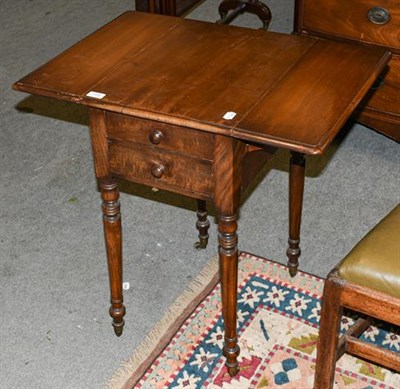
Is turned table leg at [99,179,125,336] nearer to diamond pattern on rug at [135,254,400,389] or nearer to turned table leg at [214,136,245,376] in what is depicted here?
diamond pattern on rug at [135,254,400,389]

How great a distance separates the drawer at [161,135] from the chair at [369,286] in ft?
1.31

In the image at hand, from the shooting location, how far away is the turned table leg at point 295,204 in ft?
7.58

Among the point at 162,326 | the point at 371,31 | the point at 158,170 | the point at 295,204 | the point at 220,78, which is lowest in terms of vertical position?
the point at 162,326

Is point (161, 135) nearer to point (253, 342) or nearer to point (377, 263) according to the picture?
point (377, 263)

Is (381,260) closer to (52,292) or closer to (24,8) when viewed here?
(52,292)

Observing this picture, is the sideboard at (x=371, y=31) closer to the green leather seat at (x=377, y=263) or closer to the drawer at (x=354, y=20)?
the drawer at (x=354, y=20)

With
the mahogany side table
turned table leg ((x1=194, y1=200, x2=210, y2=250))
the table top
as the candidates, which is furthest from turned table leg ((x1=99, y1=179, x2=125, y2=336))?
turned table leg ((x1=194, y1=200, x2=210, y2=250))

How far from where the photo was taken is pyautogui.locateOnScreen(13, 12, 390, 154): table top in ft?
5.81

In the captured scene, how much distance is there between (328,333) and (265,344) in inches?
18.9

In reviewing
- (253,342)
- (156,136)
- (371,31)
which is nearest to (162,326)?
(253,342)

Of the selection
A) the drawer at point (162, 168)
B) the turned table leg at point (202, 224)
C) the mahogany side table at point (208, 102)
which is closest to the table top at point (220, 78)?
the mahogany side table at point (208, 102)

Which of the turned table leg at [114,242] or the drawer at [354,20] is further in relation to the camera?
the drawer at [354,20]

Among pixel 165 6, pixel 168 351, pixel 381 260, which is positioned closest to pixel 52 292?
pixel 168 351

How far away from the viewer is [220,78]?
1.96 meters
